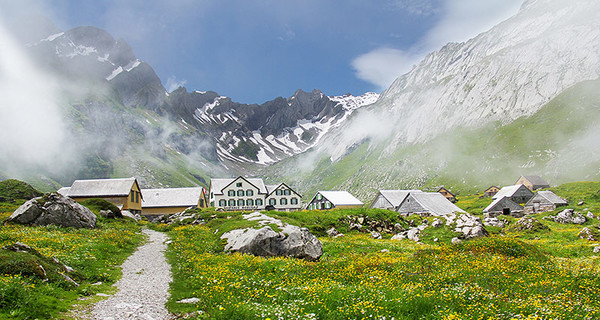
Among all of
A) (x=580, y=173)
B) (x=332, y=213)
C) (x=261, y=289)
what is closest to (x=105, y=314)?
(x=261, y=289)

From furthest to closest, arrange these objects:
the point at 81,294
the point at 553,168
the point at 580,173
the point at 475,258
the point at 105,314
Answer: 1. the point at 553,168
2. the point at 580,173
3. the point at 475,258
4. the point at 81,294
5. the point at 105,314

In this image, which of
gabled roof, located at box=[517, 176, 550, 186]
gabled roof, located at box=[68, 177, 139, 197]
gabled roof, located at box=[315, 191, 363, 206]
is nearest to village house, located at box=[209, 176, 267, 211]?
gabled roof, located at box=[315, 191, 363, 206]

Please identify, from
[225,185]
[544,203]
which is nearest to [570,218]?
[544,203]

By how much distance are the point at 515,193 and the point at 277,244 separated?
120208 mm

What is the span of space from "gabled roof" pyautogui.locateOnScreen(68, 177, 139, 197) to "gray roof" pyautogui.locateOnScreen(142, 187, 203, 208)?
13.5 metres

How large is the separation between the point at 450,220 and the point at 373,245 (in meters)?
18.3

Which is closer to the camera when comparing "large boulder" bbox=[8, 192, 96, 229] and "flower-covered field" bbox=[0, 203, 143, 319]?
"flower-covered field" bbox=[0, 203, 143, 319]

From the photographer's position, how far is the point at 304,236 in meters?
28.8

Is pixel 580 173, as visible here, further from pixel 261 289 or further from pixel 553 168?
pixel 261 289

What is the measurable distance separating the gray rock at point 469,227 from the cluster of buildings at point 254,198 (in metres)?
27.8

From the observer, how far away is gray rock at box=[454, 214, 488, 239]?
130 ft

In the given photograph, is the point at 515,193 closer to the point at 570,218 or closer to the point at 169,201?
the point at 570,218

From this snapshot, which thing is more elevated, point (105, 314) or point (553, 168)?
point (553, 168)

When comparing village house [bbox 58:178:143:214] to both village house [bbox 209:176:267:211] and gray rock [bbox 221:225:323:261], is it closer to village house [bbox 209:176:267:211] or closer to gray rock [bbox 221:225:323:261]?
village house [bbox 209:176:267:211]
